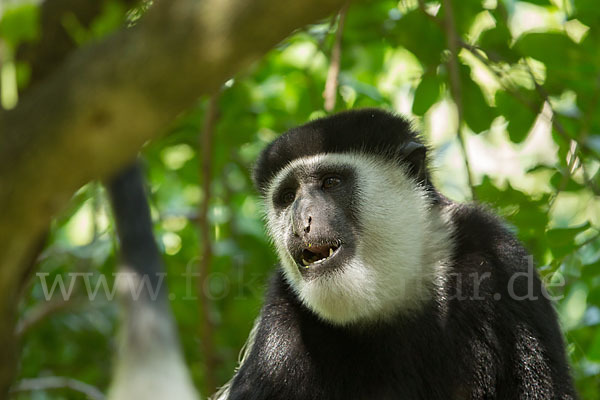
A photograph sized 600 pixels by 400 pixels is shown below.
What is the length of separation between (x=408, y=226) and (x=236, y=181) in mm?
2360

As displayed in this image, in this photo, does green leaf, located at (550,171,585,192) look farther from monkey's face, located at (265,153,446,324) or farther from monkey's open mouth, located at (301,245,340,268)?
monkey's open mouth, located at (301,245,340,268)

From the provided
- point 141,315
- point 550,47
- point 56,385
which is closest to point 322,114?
point 550,47

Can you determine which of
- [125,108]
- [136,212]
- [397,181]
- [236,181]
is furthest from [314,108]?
[125,108]

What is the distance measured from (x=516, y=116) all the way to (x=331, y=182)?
995 millimetres

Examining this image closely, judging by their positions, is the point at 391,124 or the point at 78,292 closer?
the point at 391,124

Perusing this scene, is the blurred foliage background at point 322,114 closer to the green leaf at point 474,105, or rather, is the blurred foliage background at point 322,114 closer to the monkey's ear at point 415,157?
the green leaf at point 474,105

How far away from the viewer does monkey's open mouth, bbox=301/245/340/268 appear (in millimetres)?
3037

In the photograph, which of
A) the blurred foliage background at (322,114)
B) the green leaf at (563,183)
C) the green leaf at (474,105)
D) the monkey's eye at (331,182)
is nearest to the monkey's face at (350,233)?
the monkey's eye at (331,182)

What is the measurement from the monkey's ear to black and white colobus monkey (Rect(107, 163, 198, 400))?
1.92 meters

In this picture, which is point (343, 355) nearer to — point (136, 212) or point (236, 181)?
point (136, 212)

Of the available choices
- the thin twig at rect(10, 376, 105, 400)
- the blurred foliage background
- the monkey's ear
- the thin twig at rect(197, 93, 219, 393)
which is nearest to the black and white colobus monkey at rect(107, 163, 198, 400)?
the blurred foliage background

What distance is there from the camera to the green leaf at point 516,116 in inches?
144

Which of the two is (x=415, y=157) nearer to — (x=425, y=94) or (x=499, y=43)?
(x=425, y=94)

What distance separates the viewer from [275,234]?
3453 mm
